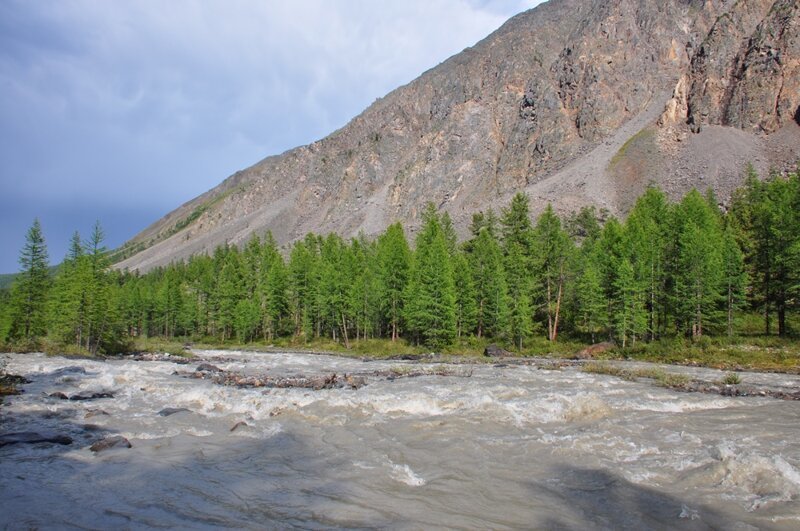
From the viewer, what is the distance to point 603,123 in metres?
149

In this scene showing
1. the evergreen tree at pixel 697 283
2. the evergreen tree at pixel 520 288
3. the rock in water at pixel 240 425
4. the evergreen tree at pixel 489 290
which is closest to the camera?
the rock in water at pixel 240 425

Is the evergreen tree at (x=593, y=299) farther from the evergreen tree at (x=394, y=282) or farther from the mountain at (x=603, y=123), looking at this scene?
the mountain at (x=603, y=123)

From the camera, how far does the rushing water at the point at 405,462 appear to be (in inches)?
311

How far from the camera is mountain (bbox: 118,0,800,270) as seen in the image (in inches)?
4274

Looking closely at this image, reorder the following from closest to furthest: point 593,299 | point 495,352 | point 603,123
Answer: point 495,352 < point 593,299 < point 603,123

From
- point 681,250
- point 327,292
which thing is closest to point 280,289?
point 327,292

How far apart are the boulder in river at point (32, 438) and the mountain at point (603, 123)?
111 meters

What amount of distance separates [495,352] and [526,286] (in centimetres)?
989

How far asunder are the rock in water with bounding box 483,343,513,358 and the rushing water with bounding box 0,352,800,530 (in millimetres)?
25237

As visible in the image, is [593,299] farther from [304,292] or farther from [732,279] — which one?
[304,292]

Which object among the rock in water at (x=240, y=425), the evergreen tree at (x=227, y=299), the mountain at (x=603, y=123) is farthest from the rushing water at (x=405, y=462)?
the mountain at (x=603, y=123)

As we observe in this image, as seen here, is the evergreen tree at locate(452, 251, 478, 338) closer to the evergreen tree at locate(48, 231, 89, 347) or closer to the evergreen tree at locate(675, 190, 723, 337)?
the evergreen tree at locate(675, 190, 723, 337)

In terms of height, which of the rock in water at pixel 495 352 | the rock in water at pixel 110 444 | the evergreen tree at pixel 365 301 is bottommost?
the rock in water at pixel 495 352

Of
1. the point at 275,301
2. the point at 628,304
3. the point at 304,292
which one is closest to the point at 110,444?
the point at 628,304
